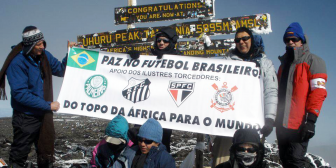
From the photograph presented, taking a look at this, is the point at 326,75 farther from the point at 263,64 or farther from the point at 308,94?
the point at 263,64

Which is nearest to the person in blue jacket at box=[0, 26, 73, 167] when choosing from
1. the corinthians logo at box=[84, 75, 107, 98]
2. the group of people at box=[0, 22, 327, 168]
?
the group of people at box=[0, 22, 327, 168]

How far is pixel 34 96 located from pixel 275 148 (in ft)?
22.7

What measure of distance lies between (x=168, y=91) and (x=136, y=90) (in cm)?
49

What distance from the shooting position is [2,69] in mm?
3768

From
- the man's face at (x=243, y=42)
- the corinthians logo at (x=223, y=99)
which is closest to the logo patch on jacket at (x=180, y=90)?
the corinthians logo at (x=223, y=99)

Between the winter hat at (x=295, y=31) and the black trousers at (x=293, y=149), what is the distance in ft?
3.73

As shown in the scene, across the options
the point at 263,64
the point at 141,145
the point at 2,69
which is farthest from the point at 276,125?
the point at 2,69

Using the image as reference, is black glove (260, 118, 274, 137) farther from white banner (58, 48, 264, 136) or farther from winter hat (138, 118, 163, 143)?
winter hat (138, 118, 163, 143)

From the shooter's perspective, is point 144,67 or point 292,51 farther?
point 144,67

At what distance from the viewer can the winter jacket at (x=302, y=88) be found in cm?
316

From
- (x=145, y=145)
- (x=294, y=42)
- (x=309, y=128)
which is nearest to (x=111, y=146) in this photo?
(x=145, y=145)

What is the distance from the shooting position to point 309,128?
10.1 ft

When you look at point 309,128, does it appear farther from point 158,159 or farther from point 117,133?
point 117,133

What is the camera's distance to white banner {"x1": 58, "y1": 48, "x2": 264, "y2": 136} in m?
3.92
